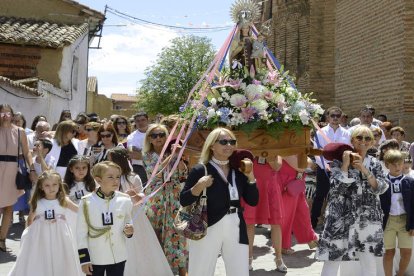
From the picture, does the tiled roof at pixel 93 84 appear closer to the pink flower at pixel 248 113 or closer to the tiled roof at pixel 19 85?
the tiled roof at pixel 19 85

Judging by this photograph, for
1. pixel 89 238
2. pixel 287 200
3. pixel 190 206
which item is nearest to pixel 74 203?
pixel 89 238

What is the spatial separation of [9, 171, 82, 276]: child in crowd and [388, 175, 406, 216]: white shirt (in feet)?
11.4

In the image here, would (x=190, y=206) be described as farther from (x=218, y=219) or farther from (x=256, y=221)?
(x=256, y=221)

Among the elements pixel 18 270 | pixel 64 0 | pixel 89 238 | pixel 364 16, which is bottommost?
pixel 18 270

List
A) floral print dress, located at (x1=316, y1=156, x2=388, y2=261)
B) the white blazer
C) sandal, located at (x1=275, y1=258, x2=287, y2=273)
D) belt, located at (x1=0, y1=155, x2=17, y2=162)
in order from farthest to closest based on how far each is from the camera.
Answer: belt, located at (x1=0, y1=155, x2=17, y2=162) → sandal, located at (x1=275, y1=258, x2=287, y2=273) → floral print dress, located at (x1=316, y1=156, x2=388, y2=261) → the white blazer

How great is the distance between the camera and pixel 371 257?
19.5ft

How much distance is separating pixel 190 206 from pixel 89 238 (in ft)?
3.12

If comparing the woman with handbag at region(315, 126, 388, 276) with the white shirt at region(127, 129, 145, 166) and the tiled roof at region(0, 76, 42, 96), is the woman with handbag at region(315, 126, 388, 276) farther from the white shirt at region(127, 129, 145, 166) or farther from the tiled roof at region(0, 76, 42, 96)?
the tiled roof at region(0, 76, 42, 96)

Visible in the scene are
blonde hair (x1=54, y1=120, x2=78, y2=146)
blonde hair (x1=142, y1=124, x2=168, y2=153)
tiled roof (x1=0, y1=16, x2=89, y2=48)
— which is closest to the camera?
blonde hair (x1=142, y1=124, x2=168, y2=153)

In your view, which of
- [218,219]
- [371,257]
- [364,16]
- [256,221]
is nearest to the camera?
[218,219]

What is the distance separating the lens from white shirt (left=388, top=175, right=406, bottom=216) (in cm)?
680

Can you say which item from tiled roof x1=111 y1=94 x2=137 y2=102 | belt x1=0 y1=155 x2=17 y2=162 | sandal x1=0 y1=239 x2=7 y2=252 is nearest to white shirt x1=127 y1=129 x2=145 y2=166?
belt x1=0 y1=155 x2=17 y2=162

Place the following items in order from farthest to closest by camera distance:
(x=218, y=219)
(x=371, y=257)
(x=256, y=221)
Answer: (x=256, y=221) → (x=371, y=257) → (x=218, y=219)

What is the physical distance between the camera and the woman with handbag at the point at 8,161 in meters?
8.67
